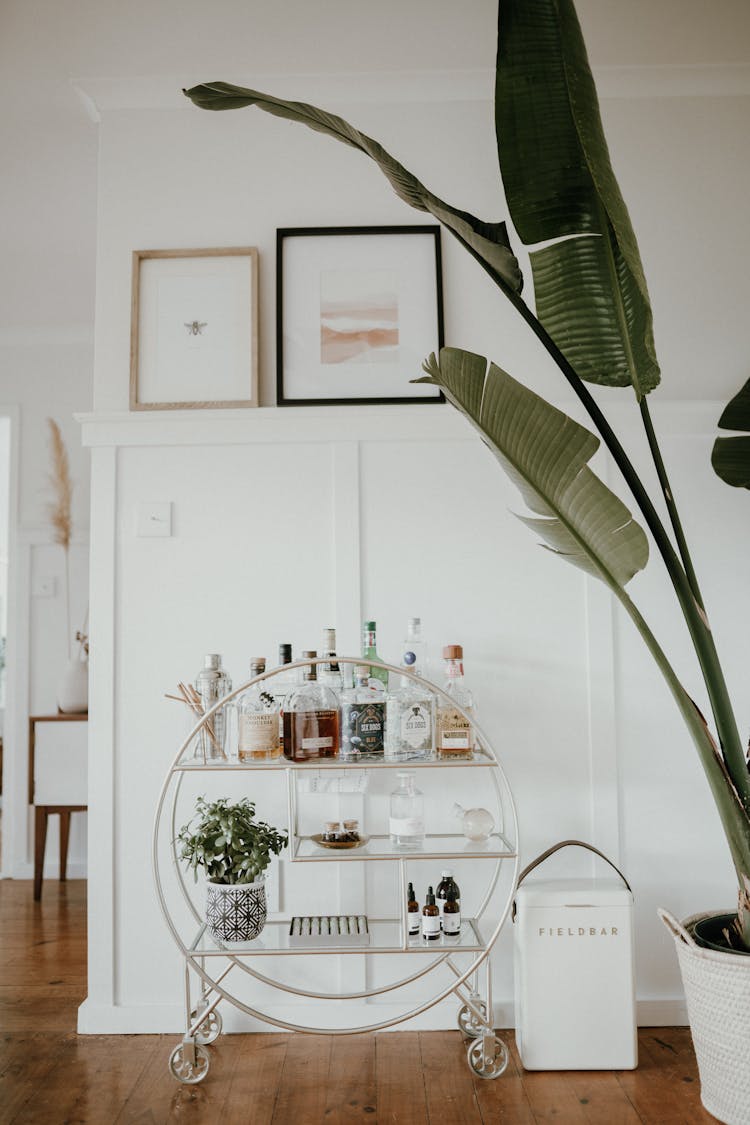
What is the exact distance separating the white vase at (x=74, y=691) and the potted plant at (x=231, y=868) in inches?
74.7

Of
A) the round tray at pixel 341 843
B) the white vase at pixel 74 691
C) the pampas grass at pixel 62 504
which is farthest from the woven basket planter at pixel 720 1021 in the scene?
the pampas grass at pixel 62 504

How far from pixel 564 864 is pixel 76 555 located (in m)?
2.95

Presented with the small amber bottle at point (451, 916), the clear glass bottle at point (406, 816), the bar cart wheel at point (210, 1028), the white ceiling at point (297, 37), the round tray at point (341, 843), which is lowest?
the bar cart wheel at point (210, 1028)

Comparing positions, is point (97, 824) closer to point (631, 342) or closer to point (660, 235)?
point (631, 342)

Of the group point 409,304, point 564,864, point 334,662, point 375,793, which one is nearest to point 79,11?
point 409,304

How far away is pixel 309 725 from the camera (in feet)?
7.02

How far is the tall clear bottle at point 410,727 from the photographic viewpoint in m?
2.15

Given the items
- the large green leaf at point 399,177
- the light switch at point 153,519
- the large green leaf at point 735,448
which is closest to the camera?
the large green leaf at point 399,177

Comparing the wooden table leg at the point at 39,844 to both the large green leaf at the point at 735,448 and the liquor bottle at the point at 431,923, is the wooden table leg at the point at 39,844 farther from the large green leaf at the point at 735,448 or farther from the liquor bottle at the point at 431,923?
the large green leaf at the point at 735,448

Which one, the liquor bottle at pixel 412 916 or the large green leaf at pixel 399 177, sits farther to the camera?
the liquor bottle at pixel 412 916

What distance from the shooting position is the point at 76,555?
4422mm

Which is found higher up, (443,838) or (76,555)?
(76,555)

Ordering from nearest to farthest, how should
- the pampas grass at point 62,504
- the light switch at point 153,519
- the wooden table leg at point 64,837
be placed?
the light switch at point 153,519 < the wooden table leg at point 64,837 < the pampas grass at point 62,504

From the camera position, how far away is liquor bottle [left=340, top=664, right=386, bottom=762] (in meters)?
2.15
